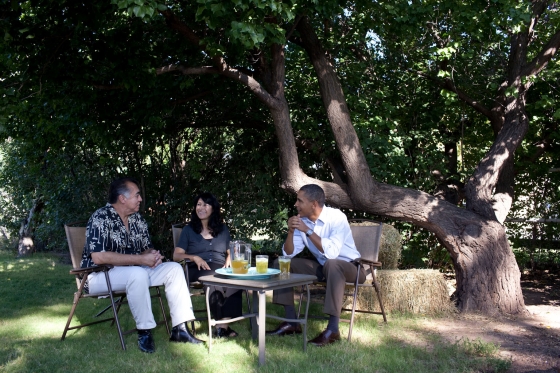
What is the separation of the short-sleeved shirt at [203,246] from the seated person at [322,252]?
0.58 m

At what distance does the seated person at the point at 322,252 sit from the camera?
14.9ft

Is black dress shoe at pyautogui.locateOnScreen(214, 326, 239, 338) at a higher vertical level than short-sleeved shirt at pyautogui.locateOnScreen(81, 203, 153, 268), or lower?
lower

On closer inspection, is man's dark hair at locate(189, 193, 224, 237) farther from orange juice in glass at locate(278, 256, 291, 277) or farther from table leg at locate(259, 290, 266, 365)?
table leg at locate(259, 290, 266, 365)

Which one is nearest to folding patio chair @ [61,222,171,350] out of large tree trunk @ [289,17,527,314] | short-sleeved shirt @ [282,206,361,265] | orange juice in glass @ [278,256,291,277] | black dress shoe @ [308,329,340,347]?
orange juice in glass @ [278,256,291,277]

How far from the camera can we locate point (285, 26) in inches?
273

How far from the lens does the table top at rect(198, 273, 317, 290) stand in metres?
3.93

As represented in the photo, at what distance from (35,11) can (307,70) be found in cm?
378

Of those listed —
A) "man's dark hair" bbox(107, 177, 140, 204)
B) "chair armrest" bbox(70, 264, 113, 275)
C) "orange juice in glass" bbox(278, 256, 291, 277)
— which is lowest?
"chair armrest" bbox(70, 264, 113, 275)

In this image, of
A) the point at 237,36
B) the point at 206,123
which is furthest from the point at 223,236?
the point at 206,123

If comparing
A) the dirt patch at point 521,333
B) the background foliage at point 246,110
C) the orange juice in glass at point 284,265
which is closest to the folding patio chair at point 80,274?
the orange juice in glass at point 284,265

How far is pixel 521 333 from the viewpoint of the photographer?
16.7 ft

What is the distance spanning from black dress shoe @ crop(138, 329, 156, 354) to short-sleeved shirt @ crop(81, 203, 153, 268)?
27.2 inches

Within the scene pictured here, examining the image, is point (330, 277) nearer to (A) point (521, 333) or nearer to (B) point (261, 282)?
(B) point (261, 282)

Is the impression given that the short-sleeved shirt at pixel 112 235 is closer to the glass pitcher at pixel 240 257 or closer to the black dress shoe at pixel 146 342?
the black dress shoe at pixel 146 342
